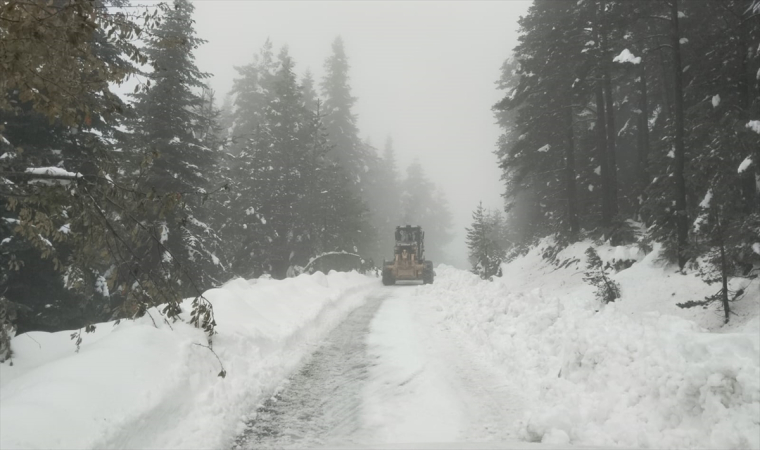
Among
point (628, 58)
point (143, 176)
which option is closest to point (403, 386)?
point (143, 176)

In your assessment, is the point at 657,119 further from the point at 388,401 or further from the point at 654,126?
the point at 388,401

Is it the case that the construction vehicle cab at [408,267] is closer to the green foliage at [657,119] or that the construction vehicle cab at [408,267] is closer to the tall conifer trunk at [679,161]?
the green foliage at [657,119]

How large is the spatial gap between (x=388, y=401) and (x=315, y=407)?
0.90 metres

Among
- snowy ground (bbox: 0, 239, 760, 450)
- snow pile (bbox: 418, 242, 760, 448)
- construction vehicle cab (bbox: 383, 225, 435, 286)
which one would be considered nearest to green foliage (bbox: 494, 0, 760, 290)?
snow pile (bbox: 418, 242, 760, 448)

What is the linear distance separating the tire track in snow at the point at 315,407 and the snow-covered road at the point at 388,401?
1cm

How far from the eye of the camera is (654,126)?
1898 cm

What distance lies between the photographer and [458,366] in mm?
7230

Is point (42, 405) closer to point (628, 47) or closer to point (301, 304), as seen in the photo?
point (301, 304)

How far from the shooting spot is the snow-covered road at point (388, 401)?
4.66 meters

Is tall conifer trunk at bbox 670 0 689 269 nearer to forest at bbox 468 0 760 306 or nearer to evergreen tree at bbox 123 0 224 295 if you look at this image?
forest at bbox 468 0 760 306

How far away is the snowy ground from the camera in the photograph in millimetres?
4141

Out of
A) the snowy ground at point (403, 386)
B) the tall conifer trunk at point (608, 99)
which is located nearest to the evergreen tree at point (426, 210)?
the tall conifer trunk at point (608, 99)

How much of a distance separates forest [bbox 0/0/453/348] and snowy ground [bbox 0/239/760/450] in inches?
27.1

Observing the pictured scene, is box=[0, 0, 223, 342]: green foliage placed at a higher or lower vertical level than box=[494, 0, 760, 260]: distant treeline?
lower
